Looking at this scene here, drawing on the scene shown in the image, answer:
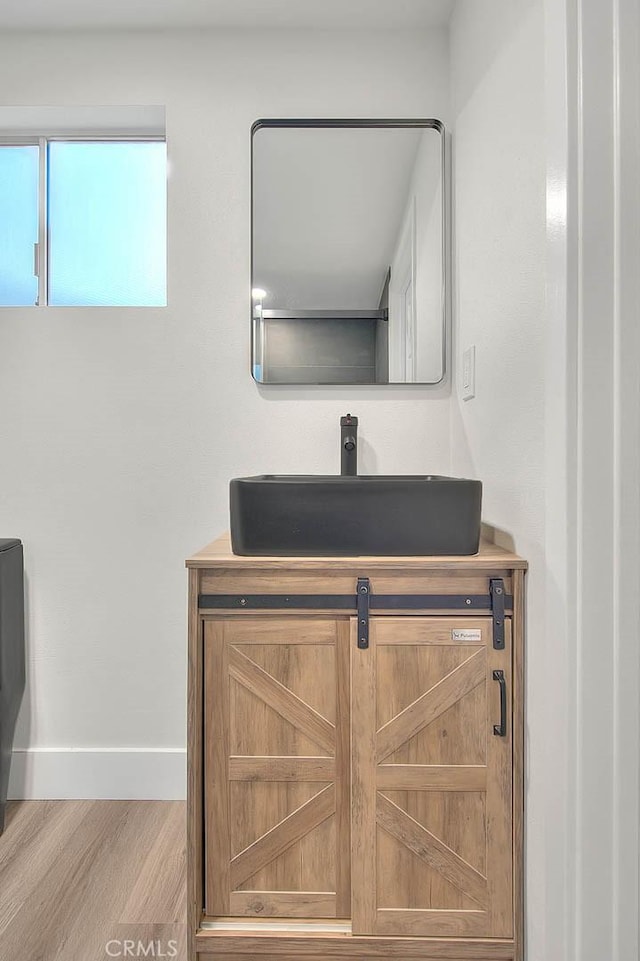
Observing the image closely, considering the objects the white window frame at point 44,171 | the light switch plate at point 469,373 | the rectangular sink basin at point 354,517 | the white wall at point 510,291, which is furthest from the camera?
the white window frame at point 44,171

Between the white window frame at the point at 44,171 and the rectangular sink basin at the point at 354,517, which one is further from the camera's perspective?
the white window frame at the point at 44,171

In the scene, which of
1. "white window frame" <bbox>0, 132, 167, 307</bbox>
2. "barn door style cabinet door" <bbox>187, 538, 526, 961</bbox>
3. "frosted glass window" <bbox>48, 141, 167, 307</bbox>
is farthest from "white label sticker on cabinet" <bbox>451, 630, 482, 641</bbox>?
"white window frame" <bbox>0, 132, 167, 307</bbox>

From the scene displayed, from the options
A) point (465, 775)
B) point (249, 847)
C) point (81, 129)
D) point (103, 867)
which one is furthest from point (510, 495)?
point (81, 129)

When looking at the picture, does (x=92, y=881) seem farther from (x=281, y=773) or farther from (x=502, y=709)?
(x=502, y=709)

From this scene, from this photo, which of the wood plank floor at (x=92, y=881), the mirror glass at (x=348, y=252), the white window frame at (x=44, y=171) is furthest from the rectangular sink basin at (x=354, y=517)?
the white window frame at (x=44, y=171)

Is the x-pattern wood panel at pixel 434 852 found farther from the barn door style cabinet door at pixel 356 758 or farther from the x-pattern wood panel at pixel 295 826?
the x-pattern wood panel at pixel 295 826

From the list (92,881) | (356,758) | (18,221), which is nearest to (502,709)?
(356,758)

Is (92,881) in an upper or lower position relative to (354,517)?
lower

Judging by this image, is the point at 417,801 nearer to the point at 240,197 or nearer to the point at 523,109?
the point at 523,109

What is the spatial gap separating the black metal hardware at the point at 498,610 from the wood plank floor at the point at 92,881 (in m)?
0.98

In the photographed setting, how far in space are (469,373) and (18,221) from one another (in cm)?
163

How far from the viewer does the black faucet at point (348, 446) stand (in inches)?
73.6

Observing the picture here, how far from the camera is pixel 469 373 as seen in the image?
167 cm

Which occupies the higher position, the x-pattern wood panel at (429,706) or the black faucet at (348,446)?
the black faucet at (348,446)
